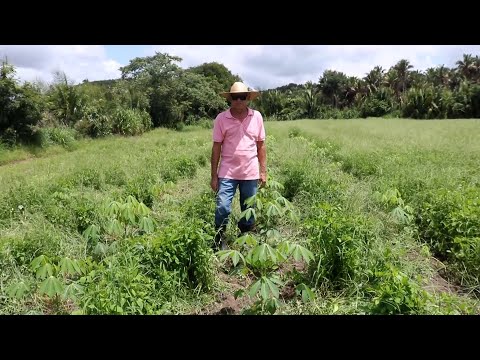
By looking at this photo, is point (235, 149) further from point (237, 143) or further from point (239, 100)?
point (239, 100)

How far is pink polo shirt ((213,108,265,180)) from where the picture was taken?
10.7 ft

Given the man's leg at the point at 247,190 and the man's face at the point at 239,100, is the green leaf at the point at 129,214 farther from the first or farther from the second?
the man's face at the point at 239,100

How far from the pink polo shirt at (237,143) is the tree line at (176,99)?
454 inches

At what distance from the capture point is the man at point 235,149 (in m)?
3.26

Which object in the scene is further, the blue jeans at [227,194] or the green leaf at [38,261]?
the blue jeans at [227,194]

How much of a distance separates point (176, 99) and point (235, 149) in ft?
73.1

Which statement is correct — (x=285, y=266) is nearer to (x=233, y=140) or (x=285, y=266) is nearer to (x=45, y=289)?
(x=233, y=140)

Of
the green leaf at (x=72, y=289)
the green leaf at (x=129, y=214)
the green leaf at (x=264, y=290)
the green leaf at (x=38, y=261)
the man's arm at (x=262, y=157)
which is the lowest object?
the green leaf at (x=72, y=289)

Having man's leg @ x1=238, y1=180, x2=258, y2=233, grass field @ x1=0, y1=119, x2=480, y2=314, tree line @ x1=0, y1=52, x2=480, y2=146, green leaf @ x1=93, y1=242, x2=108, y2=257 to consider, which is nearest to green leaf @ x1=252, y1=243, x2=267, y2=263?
grass field @ x1=0, y1=119, x2=480, y2=314

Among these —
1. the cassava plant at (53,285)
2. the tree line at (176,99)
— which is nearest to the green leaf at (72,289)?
the cassava plant at (53,285)

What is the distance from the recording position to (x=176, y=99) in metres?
24.5

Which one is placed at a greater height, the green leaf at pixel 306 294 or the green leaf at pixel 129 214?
the green leaf at pixel 129 214

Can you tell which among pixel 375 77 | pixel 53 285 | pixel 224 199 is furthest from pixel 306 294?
pixel 375 77

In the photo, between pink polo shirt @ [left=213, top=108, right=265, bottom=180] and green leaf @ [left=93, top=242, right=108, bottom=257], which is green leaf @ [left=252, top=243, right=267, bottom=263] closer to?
pink polo shirt @ [left=213, top=108, right=265, bottom=180]
